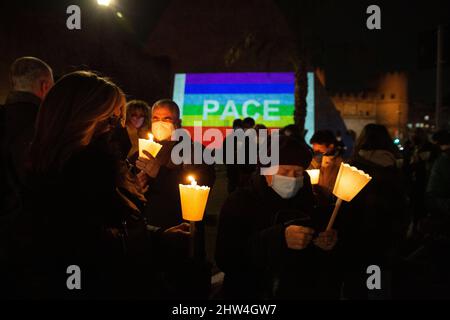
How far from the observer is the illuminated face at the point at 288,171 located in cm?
279

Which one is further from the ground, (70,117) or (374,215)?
(70,117)

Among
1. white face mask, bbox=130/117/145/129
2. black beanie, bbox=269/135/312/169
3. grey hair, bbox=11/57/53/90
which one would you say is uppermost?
grey hair, bbox=11/57/53/90

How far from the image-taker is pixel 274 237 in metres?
2.47

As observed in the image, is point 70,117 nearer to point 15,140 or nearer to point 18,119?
point 15,140

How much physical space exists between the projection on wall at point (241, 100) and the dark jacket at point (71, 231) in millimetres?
19484

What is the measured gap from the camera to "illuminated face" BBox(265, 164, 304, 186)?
279 cm

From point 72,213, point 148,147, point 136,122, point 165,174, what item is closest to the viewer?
point 72,213

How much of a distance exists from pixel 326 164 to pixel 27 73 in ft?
9.56

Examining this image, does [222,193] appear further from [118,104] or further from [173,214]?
[118,104]

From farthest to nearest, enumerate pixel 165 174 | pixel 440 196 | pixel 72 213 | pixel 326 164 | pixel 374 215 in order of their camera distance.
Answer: pixel 440 196
pixel 326 164
pixel 165 174
pixel 374 215
pixel 72 213

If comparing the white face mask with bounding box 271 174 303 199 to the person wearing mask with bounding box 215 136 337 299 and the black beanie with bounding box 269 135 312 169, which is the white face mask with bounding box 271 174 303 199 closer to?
the person wearing mask with bounding box 215 136 337 299

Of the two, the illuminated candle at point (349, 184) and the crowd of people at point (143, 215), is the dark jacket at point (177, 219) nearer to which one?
the crowd of people at point (143, 215)

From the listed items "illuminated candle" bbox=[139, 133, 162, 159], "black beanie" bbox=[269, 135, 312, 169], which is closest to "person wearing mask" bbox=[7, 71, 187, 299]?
"black beanie" bbox=[269, 135, 312, 169]

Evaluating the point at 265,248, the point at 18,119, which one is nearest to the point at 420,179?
the point at 265,248
